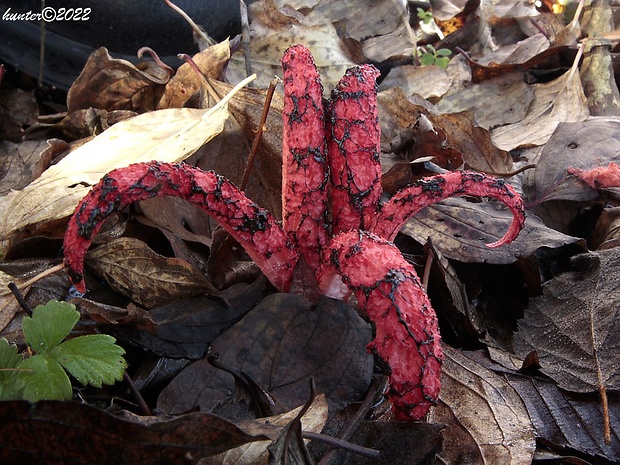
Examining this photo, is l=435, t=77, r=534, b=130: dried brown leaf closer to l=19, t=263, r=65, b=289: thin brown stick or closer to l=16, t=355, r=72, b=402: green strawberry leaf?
l=19, t=263, r=65, b=289: thin brown stick

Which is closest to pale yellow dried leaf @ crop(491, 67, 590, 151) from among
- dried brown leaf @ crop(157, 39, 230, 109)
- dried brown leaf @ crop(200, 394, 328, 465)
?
dried brown leaf @ crop(157, 39, 230, 109)

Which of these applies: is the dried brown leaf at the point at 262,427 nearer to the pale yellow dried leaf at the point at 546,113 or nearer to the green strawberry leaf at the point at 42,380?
the green strawberry leaf at the point at 42,380

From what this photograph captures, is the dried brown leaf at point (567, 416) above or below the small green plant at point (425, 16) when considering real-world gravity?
below

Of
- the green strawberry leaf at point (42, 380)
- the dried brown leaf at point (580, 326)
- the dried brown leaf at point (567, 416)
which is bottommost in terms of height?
the dried brown leaf at point (567, 416)

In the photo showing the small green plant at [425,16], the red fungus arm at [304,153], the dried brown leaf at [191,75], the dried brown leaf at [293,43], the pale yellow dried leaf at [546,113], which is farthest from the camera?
the small green plant at [425,16]

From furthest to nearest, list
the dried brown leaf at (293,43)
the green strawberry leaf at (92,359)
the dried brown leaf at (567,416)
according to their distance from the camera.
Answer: the dried brown leaf at (293,43), the dried brown leaf at (567,416), the green strawberry leaf at (92,359)

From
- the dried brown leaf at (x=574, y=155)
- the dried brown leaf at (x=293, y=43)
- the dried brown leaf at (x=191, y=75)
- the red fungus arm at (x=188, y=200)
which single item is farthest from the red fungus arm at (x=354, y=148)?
the dried brown leaf at (x=293, y=43)

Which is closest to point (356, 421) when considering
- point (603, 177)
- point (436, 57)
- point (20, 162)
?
point (603, 177)
